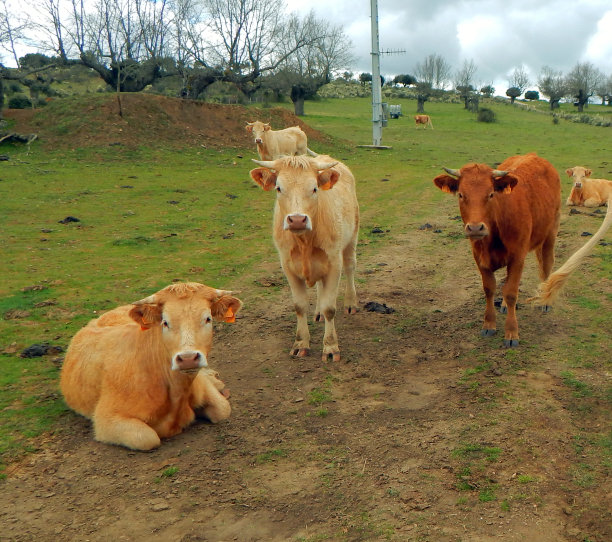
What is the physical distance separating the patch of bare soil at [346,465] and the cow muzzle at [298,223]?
5.03ft

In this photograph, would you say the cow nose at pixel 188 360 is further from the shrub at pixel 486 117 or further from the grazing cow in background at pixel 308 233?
the shrub at pixel 486 117

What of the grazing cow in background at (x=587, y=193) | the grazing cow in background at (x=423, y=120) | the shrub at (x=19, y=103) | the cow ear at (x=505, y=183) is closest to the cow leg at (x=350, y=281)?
the cow ear at (x=505, y=183)

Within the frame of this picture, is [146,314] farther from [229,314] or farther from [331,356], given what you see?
[331,356]

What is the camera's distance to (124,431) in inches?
197

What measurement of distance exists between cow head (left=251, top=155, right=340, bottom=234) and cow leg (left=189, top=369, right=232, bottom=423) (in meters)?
1.73

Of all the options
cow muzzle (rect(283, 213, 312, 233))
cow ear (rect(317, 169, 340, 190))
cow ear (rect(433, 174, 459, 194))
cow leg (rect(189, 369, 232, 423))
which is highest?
cow ear (rect(317, 169, 340, 190))

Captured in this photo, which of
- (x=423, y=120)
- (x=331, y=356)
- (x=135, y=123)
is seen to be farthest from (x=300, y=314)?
(x=423, y=120)

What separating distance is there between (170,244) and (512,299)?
685 cm

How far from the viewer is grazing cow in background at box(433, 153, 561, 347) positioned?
6941mm

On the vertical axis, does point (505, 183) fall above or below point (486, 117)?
below

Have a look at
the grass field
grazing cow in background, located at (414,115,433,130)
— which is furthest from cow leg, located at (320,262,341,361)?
grazing cow in background, located at (414,115,433,130)

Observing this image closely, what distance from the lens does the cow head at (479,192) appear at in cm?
680

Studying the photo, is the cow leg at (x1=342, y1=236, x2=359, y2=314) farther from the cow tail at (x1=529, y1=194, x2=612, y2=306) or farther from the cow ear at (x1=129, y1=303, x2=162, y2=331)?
the cow ear at (x1=129, y1=303, x2=162, y2=331)

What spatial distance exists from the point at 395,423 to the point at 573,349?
8.56 ft
